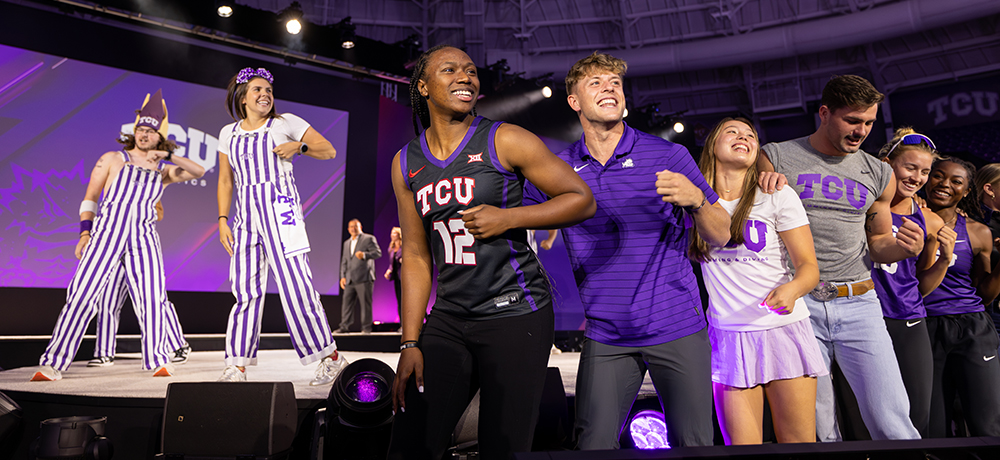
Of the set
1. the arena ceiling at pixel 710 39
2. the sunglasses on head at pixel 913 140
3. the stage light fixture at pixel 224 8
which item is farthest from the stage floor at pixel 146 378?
the arena ceiling at pixel 710 39

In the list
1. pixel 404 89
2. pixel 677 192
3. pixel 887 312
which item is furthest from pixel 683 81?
pixel 677 192

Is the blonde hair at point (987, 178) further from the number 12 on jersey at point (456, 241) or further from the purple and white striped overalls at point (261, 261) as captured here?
the purple and white striped overalls at point (261, 261)

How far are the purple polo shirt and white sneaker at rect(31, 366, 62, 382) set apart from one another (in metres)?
3.90

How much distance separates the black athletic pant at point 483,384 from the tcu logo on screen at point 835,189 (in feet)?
5.37

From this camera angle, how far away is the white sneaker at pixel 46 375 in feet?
12.8

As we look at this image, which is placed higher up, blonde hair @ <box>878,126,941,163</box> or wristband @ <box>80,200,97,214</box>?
wristband @ <box>80,200,97,214</box>

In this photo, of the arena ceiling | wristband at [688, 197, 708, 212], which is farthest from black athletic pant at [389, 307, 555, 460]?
the arena ceiling

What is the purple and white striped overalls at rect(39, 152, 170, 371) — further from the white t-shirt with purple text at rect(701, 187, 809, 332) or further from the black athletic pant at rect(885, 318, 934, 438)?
the black athletic pant at rect(885, 318, 934, 438)

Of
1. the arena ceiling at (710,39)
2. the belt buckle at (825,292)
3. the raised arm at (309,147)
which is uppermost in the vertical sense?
the arena ceiling at (710,39)

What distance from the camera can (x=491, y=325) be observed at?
1.57 metres

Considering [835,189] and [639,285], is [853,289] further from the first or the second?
[639,285]

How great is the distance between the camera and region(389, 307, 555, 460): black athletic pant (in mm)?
1544

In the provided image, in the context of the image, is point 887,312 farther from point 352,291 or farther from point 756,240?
point 352,291

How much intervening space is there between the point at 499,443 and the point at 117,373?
4110 millimetres
